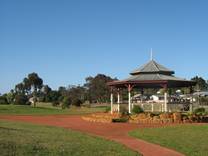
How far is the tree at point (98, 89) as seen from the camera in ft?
334

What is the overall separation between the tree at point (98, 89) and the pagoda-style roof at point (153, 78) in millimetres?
60885

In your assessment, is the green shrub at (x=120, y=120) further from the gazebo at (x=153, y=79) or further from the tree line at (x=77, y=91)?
the tree line at (x=77, y=91)

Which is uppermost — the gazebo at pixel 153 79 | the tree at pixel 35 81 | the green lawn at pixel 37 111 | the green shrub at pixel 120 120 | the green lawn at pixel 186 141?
the tree at pixel 35 81

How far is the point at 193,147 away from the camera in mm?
15945

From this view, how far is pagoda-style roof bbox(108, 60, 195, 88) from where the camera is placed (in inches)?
1399

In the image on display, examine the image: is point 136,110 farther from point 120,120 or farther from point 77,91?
point 77,91

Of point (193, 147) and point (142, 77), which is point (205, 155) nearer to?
point (193, 147)

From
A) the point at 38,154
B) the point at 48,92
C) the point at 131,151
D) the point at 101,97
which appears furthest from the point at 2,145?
the point at 48,92

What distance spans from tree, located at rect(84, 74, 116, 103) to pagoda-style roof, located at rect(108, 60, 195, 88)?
60.9 metres

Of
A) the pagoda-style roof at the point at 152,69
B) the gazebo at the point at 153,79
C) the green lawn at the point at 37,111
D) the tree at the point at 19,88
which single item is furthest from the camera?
the tree at the point at 19,88

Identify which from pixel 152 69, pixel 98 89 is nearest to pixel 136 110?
pixel 152 69

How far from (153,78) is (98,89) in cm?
6737

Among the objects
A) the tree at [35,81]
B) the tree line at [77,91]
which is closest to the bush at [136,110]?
the tree line at [77,91]

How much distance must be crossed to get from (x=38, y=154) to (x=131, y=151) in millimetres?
3537
